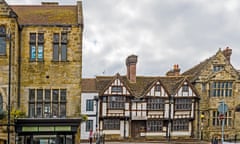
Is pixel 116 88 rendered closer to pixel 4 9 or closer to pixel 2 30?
pixel 2 30

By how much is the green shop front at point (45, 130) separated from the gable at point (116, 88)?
597 inches

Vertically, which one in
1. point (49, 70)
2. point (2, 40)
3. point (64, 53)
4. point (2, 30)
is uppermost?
point (2, 30)

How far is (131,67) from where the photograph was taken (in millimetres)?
40219

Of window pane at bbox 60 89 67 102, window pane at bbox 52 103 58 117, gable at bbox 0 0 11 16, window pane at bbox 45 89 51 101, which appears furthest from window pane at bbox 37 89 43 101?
gable at bbox 0 0 11 16

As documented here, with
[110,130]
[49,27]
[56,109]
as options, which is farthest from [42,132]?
[110,130]

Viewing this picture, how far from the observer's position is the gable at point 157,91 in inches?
1523

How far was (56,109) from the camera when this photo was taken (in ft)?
75.8

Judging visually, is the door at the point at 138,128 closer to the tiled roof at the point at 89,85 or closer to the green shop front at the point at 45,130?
the tiled roof at the point at 89,85

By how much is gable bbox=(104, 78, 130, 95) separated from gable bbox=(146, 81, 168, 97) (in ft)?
7.89

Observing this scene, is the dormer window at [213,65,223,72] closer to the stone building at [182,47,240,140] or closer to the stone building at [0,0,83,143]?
the stone building at [182,47,240,140]

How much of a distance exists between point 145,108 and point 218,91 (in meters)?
7.65

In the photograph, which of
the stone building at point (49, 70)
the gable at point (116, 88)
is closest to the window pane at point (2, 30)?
the stone building at point (49, 70)

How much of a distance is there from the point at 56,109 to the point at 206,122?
20.5 m

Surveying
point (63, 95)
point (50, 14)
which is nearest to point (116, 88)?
point (63, 95)
